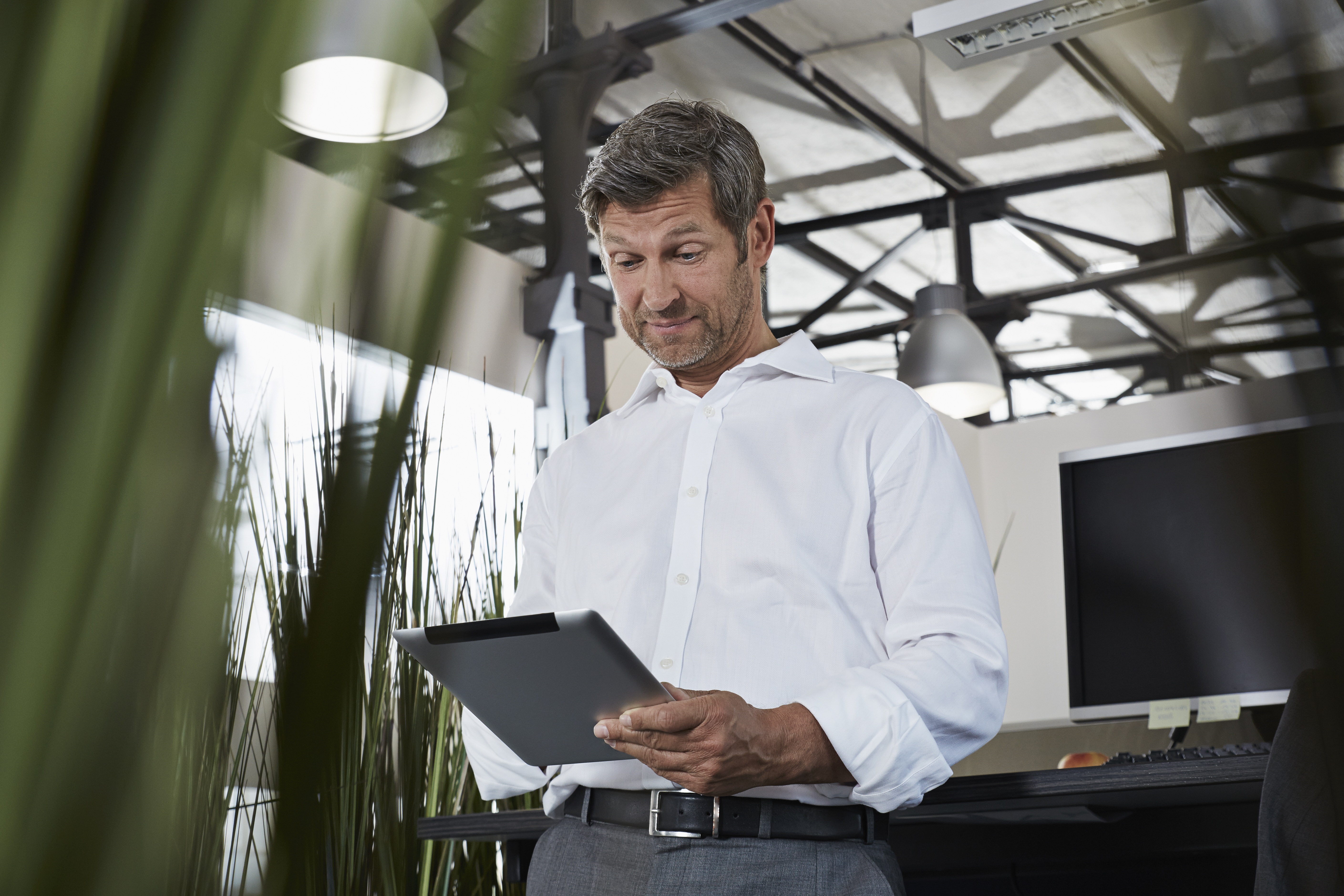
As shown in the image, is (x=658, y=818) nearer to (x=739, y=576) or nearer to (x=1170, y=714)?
(x=739, y=576)

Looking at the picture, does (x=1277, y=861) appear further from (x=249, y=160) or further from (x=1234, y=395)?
(x=249, y=160)

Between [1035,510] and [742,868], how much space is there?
5965 millimetres

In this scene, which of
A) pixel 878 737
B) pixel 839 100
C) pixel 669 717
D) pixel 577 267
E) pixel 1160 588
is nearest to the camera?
pixel 669 717

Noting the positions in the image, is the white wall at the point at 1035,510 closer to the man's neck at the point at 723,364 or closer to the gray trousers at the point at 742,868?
the man's neck at the point at 723,364

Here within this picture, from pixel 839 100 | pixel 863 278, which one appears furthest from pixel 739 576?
pixel 863 278

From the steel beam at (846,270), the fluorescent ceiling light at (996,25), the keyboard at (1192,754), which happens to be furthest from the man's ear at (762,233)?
the steel beam at (846,270)

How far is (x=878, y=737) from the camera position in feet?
3.60

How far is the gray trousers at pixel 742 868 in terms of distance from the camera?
116 cm

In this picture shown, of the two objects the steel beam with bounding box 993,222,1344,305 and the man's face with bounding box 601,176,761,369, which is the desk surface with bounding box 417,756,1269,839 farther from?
the steel beam with bounding box 993,222,1344,305

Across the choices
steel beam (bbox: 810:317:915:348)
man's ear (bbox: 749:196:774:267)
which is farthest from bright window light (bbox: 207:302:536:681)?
steel beam (bbox: 810:317:915:348)

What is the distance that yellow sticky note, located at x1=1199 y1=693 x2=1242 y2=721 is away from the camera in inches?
75.9

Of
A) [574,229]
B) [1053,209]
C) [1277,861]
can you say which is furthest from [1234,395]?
[1053,209]

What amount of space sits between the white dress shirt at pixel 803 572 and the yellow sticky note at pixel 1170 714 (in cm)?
87

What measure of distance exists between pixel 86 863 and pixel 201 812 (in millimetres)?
59
